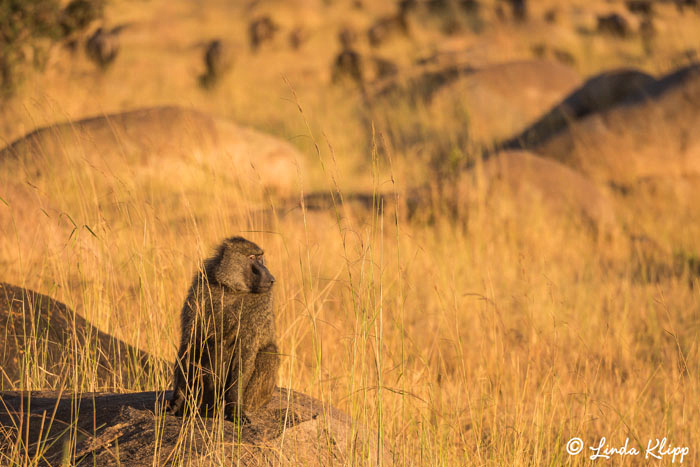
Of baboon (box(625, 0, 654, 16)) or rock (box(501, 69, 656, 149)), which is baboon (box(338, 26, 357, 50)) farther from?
rock (box(501, 69, 656, 149))

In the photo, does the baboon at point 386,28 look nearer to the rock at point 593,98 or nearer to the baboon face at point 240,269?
the rock at point 593,98

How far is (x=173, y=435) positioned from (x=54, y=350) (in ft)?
5.20

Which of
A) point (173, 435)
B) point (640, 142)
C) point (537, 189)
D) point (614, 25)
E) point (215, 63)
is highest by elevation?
point (614, 25)

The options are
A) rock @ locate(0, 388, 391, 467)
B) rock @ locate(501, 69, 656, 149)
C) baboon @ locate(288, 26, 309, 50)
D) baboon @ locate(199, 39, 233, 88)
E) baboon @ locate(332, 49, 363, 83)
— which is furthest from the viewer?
baboon @ locate(288, 26, 309, 50)

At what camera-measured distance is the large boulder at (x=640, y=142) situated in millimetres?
9562

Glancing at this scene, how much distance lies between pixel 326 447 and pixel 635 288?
437 cm

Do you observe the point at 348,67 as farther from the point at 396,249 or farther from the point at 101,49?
the point at 396,249

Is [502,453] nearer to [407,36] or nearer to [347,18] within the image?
[407,36]

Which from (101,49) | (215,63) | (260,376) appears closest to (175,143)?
(260,376)

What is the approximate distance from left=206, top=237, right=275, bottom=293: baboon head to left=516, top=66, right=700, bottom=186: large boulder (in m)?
7.76

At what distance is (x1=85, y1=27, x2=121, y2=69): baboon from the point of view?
16.4 meters

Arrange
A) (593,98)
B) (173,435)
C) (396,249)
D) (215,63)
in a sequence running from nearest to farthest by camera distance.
A: (173,435) < (396,249) < (593,98) < (215,63)

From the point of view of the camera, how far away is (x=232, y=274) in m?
2.68

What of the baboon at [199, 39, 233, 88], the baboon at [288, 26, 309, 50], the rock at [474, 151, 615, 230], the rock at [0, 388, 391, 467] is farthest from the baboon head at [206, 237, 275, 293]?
the baboon at [288, 26, 309, 50]
